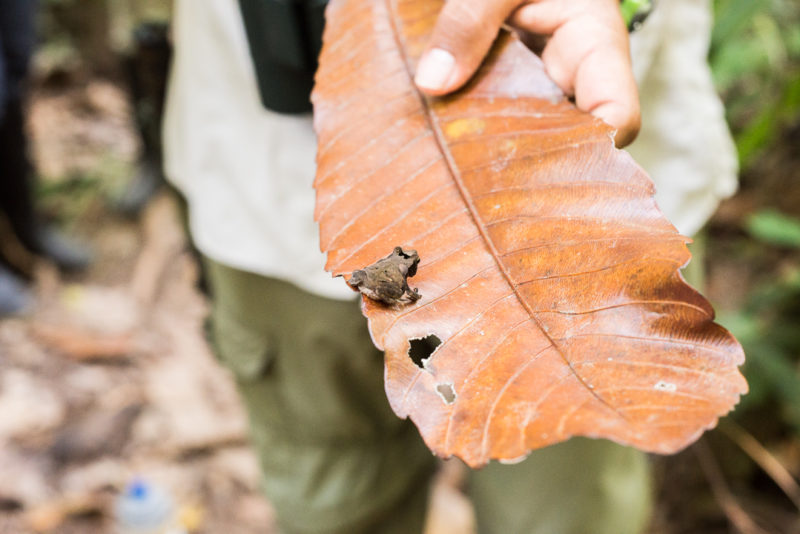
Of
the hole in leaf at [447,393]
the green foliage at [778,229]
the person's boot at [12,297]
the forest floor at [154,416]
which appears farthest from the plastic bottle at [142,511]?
the green foliage at [778,229]

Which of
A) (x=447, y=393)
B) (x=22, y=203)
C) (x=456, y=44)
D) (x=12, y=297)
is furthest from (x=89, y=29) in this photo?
(x=447, y=393)

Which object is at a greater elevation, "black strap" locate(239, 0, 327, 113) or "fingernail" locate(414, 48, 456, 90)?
"fingernail" locate(414, 48, 456, 90)

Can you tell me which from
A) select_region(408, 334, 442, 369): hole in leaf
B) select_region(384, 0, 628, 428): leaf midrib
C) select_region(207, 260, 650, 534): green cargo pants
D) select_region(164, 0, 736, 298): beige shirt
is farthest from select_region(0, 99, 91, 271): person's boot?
select_region(408, 334, 442, 369): hole in leaf

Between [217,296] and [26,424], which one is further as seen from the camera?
[26,424]

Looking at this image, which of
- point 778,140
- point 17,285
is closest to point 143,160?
point 17,285

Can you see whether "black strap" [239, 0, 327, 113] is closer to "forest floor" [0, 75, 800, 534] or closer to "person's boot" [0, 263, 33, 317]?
"forest floor" [0, 75, 800, 534]

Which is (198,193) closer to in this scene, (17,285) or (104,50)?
(17,285)

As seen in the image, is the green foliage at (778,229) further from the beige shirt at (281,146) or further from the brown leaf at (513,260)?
the brown leaf at (513,260)
